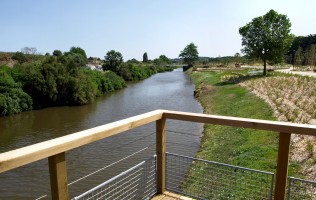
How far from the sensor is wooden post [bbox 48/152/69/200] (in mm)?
1974

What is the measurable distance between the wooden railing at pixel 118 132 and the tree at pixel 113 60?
5620 centimetres

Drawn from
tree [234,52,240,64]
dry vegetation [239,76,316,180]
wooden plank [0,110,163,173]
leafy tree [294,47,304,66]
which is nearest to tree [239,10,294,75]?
dry vegetation [239,76,316,180]

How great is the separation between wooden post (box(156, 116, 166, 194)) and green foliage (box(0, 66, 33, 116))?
23.9 m

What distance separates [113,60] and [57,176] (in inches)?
2307

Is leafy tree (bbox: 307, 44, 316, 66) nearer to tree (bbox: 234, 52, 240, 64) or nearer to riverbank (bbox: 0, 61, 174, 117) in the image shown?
tree (bbox: 234, 52, 240, 64)

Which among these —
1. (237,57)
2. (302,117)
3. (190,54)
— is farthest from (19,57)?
(190,54)

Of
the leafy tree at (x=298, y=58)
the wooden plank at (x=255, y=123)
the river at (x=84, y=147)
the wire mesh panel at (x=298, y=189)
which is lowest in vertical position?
the river at (x=84, y=147)

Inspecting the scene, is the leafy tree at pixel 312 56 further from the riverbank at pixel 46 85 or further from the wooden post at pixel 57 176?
the wooden post at pixel 57 176

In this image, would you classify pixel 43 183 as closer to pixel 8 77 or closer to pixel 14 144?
pixel 14 144

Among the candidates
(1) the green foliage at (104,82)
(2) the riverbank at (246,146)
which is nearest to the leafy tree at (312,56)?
(1) the green foliage at (104,82)

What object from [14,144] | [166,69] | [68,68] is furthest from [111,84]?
[166,69]

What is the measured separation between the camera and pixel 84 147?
45.2 feet

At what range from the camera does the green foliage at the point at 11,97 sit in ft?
78.4

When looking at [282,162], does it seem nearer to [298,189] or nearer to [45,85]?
[298,189]
